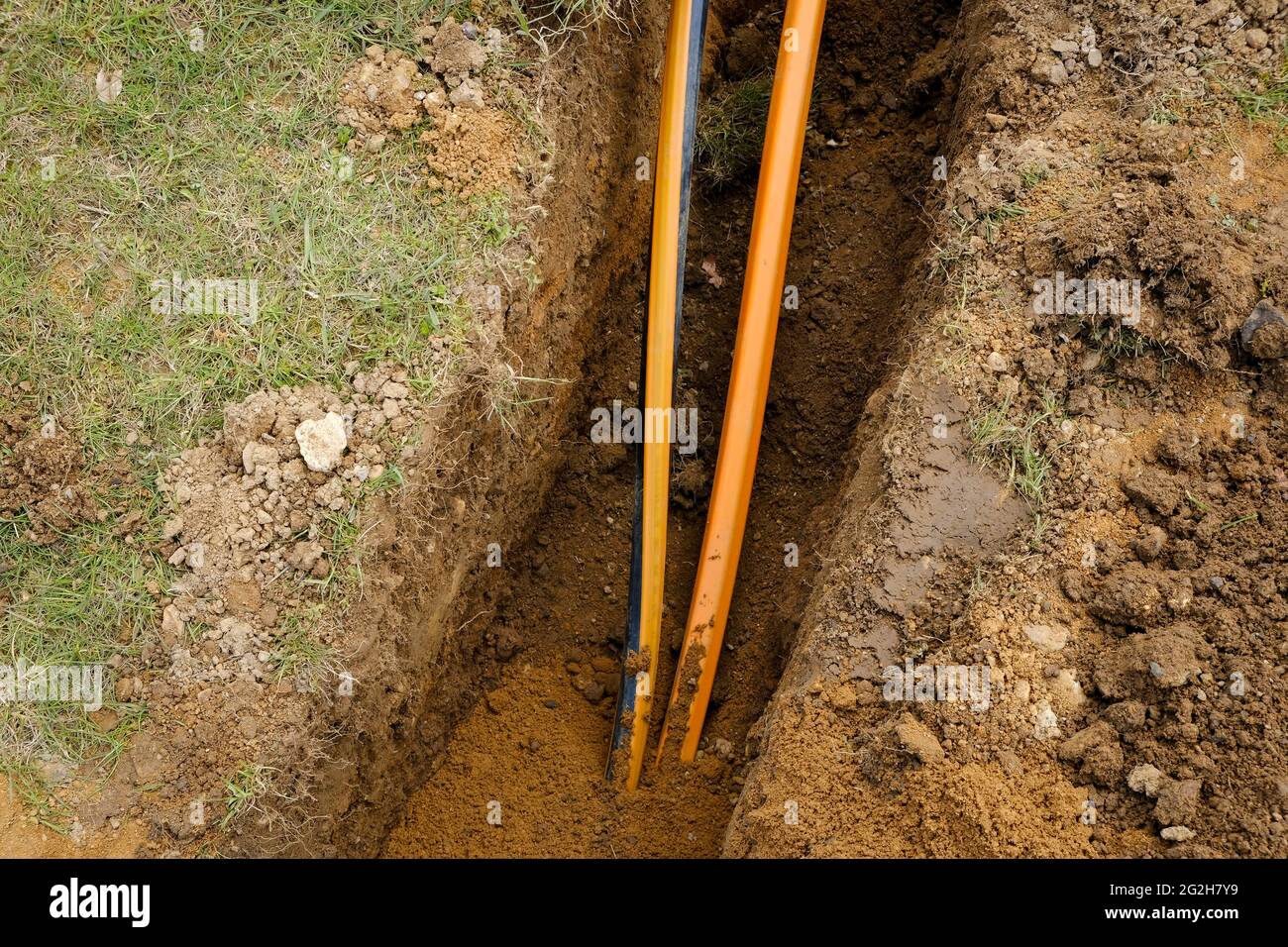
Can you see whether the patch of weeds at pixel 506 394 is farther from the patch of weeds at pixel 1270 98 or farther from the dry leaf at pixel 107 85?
the patch of weeds at pixel 1270 98

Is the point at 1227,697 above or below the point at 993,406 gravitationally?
below

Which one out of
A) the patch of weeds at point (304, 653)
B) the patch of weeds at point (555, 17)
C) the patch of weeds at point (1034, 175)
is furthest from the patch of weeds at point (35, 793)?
the patch of weeds at point (1034, 175)

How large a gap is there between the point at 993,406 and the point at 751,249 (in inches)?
38.2

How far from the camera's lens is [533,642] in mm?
3555

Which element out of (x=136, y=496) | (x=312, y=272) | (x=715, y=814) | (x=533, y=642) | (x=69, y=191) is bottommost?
(x=715, y=814)

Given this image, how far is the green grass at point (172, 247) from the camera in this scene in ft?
9.30

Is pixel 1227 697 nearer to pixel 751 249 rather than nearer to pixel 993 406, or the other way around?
pixel 993 406

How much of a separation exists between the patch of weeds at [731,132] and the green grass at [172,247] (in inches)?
37.7

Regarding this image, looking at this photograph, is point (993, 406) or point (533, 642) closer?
point (993, 406)

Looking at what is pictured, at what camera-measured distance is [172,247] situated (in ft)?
9.78

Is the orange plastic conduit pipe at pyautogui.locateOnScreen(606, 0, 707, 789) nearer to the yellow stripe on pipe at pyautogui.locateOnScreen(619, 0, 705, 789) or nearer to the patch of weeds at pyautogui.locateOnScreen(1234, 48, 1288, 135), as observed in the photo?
the yellow stripe on pipe at pyautogui.locateOnScreen(619, 0, 705, 789)

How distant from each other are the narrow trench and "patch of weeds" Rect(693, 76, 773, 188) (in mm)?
119

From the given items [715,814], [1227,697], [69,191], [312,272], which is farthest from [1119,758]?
[69,191]

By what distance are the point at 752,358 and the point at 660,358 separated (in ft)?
1.03
